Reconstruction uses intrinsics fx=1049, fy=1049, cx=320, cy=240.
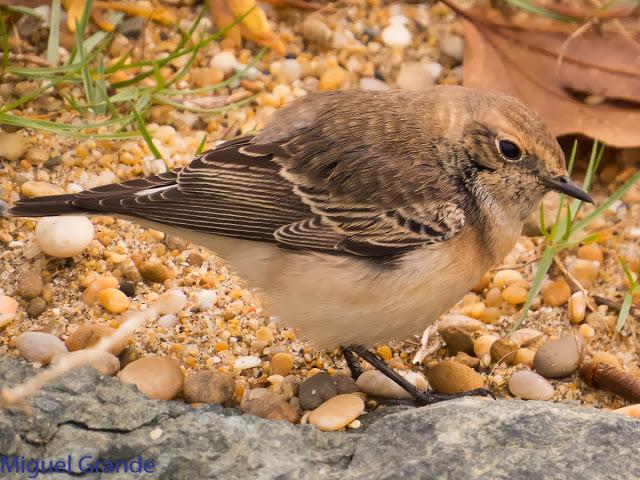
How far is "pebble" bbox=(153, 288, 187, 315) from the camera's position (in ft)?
16.6

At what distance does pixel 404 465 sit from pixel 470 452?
0.24 meters

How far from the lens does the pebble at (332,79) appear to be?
6.71m

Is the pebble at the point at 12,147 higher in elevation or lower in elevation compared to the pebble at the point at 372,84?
lower

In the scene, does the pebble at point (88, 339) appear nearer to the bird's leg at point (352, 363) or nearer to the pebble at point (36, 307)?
the pebble at point (36, 307)

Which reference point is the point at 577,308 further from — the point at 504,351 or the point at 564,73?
the point at 564,73

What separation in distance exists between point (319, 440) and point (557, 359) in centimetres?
160

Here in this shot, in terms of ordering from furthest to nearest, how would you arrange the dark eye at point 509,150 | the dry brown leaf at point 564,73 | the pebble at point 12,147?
the dry brown leaf at point 564,73 < the pebble at point 12,147 < the dark eye at point 509,150

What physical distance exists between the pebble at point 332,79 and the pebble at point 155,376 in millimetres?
2739

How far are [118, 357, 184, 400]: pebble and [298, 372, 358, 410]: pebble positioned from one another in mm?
541

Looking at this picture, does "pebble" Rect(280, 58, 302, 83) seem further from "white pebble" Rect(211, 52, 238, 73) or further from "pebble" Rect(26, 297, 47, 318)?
"pebble" Rect(26, 297, 47, 318)

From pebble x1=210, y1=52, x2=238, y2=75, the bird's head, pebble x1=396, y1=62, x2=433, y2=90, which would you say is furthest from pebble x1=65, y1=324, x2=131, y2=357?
pebble x1=396, y1=62, x2=433, y2=90

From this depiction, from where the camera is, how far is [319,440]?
388cm

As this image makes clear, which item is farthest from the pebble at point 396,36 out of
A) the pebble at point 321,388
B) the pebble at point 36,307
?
the pebble at point 36,307

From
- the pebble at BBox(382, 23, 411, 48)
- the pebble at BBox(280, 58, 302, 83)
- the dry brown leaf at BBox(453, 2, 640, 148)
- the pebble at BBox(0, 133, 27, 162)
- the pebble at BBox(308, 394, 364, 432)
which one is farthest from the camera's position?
the pebble at BBox(382, 23, 411, 48)
